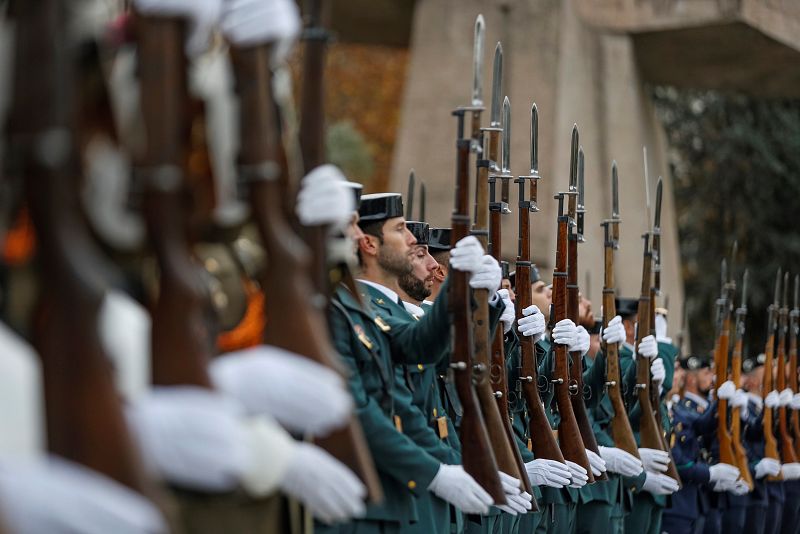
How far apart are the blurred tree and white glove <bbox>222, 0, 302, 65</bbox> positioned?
18.2 metres

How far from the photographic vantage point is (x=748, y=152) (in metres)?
21.4

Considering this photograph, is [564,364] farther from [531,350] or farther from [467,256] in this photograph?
[467,256]

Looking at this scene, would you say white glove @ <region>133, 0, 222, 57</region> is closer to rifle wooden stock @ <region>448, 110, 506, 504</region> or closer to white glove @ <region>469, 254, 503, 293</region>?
rifle wooden stock @ <region>448, 110, 506, 504</region>

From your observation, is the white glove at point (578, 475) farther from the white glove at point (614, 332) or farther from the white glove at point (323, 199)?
the white glove at point (323, 199)

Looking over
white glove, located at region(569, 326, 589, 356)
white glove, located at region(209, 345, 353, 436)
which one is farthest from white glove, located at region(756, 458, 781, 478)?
white glove, located at region(209, 345, 353, 436)

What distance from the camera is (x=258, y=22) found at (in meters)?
3.41

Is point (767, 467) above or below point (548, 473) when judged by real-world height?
below

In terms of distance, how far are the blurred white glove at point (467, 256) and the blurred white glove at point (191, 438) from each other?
234cm

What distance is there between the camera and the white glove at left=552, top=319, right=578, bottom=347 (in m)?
7.47

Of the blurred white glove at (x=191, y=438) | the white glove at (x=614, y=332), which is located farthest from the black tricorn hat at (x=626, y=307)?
the blurred white glove at (x=191, y=438)

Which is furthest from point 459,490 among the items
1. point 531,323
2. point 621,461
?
point 621,461

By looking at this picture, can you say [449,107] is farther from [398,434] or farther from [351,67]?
[351,67]

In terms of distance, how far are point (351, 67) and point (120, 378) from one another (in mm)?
25925

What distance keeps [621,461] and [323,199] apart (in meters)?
4.68
